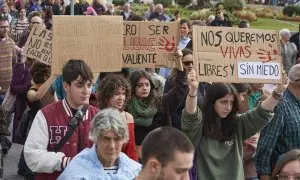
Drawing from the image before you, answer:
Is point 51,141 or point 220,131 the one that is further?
point 220,131

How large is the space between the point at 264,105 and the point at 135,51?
2.08m

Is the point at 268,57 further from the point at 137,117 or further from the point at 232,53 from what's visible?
the point at 137,117

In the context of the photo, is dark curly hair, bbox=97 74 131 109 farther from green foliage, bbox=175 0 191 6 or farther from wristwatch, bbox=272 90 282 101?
green foliage, bbox=175 0 191 6

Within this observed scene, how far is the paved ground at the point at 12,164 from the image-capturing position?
29.0ft

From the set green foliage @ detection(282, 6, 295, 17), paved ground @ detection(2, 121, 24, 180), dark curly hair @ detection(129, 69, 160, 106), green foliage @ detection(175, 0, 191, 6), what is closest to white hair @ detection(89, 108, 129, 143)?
dark curly hair @ detection(129, 69, 160, 106)

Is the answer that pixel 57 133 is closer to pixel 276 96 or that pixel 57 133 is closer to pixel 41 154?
pixel 41 154

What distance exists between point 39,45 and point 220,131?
257cm

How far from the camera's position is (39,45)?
7.29 metres

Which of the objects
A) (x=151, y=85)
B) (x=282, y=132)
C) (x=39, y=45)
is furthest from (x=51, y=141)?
(x=39, y=45)

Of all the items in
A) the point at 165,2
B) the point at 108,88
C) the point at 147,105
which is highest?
the point at 165,2

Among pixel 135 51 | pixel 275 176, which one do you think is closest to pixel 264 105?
pixel 275 176

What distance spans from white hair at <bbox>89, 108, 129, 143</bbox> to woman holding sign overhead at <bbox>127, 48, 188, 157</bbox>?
1985mm

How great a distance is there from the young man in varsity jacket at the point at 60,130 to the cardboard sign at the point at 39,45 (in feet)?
7.44

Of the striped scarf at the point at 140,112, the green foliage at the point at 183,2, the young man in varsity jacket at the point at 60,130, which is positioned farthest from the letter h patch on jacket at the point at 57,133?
the green foliage at the point at 183,2
